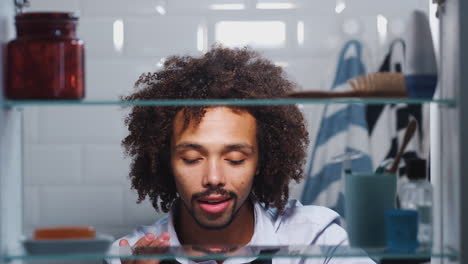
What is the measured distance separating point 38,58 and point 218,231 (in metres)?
0.50

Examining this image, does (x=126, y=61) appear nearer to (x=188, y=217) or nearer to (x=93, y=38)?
(x=93, y=38)

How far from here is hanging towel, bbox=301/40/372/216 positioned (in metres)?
1.30

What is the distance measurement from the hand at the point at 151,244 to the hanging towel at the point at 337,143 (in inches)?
11.9

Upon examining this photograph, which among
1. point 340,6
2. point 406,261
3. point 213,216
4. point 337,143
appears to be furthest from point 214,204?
point 340,6

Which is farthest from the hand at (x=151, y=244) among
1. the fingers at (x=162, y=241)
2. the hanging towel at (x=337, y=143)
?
the hanging towel at (x=337, y=143)

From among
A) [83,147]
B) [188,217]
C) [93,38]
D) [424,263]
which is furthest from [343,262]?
[93,38]

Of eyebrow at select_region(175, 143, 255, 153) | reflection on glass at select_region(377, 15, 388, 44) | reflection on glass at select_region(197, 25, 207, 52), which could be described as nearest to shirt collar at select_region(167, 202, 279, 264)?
eyebrow at select_region(175, 143, 255, 153)

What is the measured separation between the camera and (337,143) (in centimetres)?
134

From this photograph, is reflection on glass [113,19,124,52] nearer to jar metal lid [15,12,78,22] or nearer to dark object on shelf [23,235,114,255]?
jar metal lid [15,12,78,22]

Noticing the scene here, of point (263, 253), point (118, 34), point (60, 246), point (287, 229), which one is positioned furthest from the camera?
point (118, 34)

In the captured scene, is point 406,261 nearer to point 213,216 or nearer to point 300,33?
point 213,216

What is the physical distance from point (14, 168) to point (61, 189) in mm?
265

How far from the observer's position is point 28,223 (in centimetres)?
124

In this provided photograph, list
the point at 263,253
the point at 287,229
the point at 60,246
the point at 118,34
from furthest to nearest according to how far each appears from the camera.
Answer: the point at 118,34, the point at 287,229, the point at 263,253, the point at 60,246
